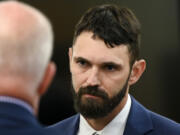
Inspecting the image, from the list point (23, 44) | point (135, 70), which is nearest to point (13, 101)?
point (23, 44)

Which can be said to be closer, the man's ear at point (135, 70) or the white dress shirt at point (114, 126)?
the white dress shirt at point (114, 126)

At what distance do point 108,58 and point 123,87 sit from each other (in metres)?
0.22

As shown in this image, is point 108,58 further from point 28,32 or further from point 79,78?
point 28,32

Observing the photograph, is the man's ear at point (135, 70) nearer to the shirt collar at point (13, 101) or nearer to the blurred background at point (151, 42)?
the shirt collar at point (13, 101)

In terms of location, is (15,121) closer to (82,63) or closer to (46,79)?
(46,79)

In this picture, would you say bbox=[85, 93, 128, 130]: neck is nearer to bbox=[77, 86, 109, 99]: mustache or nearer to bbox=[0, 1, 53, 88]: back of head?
bbox=[77, 86, 109, 99]: mustache

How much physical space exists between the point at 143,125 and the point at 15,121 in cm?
124

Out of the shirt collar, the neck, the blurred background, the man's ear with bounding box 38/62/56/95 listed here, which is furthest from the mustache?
the blurred background

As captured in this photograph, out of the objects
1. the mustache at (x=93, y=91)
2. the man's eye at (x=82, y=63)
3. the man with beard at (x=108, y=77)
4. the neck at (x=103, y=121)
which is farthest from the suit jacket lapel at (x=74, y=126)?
the man's eye at (x=82, y=63)

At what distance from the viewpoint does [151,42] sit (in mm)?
4359

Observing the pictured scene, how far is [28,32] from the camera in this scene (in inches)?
49.3

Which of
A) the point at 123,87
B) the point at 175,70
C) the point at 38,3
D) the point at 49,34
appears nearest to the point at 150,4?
A: the point at 175,70

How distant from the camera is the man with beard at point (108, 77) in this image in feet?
7.37

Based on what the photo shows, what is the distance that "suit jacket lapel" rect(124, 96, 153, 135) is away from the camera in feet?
7.44
